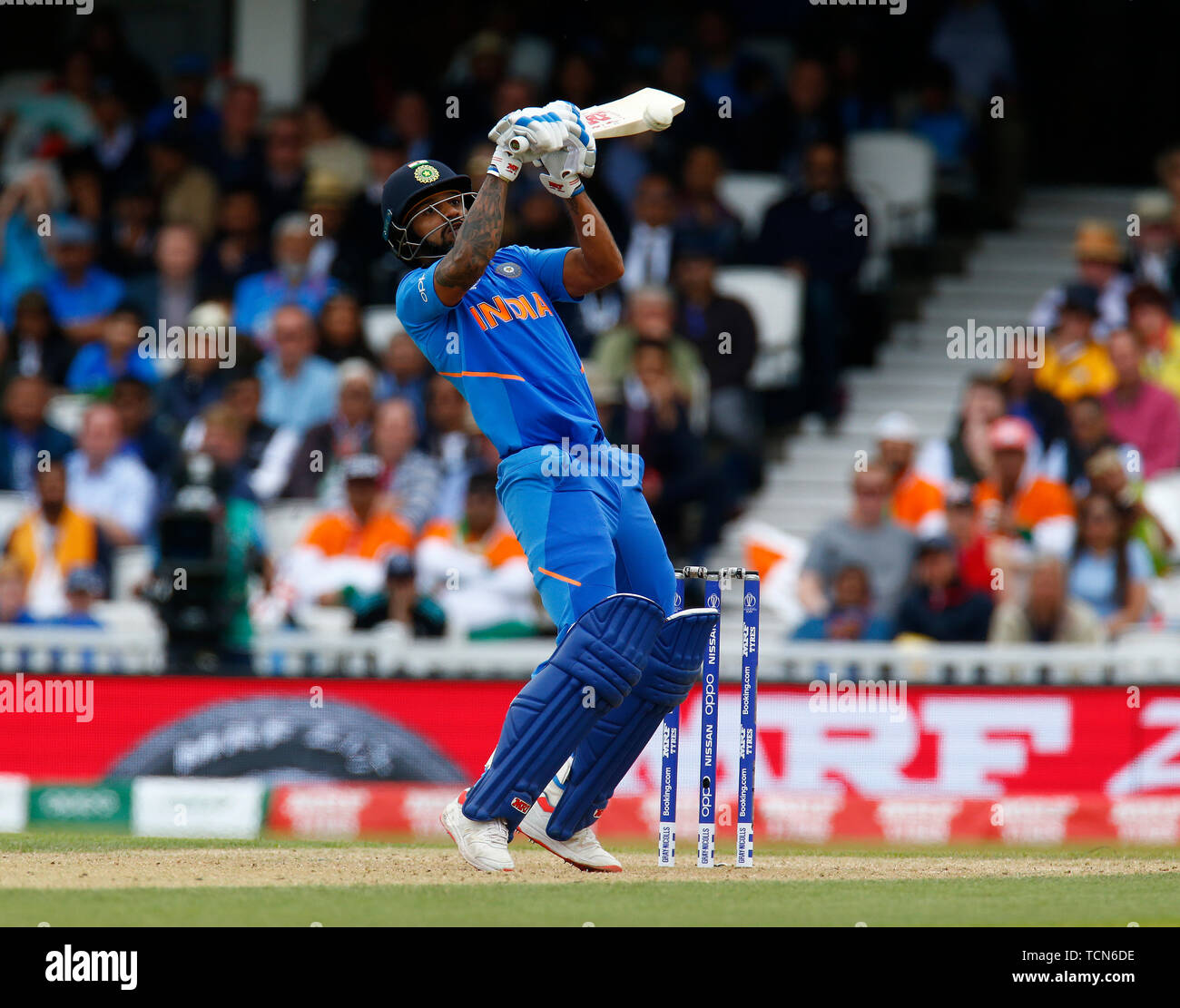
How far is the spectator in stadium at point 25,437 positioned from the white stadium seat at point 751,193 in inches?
188

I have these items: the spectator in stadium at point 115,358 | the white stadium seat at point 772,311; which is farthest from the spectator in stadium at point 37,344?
the white stadium seat at point 772,311

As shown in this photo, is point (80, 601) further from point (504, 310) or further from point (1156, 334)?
point (1156, 334)

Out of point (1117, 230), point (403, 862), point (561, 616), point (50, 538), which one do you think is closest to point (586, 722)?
point (561, 616)

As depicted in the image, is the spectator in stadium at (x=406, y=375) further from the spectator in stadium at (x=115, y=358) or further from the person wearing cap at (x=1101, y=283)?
the person wearing cap at (x=1101, y=283)

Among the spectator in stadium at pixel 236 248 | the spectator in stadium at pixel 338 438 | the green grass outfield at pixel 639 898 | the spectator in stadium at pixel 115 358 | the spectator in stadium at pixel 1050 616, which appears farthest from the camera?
the spectator in stadium at pixel 236 248

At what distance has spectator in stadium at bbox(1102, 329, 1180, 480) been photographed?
11.4 m

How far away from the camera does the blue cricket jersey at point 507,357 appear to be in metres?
5.93

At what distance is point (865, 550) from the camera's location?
10703 mm

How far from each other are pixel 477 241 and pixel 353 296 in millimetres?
7432

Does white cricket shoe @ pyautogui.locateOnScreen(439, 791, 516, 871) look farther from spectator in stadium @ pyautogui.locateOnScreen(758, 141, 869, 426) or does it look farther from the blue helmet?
spectator in stadium @ pyautogui.locateOnScreen(758, 141, 869, 426)

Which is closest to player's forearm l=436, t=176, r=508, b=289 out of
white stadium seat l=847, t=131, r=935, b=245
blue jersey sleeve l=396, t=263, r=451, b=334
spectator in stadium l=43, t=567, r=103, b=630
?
blue jersey sleeve l=396, t=263, r=451, b=334

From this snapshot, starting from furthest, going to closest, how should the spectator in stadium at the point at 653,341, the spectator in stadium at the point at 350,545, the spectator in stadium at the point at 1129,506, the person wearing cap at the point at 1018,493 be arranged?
the spectator in stadium at the point at 653,341, the person wearing cap at the point at 1018,493, the spectator in stadium at the point at 350,545, the spectator in stadium at the point at 1129,506

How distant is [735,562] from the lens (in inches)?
475

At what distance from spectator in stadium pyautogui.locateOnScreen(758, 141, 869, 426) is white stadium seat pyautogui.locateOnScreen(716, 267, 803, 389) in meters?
0.10
